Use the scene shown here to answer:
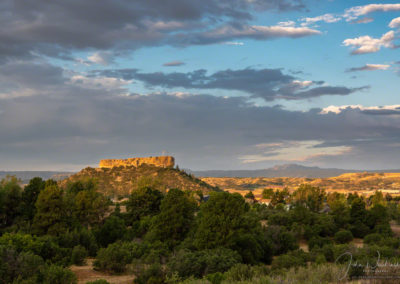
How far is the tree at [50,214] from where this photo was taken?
33.0m

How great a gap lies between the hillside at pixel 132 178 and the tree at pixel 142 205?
58798 mm

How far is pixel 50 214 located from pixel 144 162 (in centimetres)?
14038

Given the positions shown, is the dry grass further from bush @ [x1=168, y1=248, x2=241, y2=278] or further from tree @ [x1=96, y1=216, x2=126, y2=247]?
tree @ [x1=96, y1=216, x2=126, y2=247]

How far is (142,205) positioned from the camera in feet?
157

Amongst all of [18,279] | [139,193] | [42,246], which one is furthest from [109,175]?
[18,279]

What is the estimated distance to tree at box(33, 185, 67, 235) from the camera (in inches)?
1300

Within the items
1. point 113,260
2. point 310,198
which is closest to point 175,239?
point 113,260

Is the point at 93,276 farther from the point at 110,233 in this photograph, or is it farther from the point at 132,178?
the point at 132,178

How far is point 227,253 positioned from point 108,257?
8016 mm

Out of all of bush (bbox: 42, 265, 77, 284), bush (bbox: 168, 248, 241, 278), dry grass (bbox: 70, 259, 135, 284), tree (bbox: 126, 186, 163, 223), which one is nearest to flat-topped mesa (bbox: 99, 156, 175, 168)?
tree (bbox: 126, 186, 163, 223)

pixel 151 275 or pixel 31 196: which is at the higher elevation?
pixel 31 196

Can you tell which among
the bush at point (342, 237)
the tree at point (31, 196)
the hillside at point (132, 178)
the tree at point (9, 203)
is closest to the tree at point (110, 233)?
the tree at point (31, 196)

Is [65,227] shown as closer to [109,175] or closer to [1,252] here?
[1,252]

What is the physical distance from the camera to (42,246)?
964 inches
